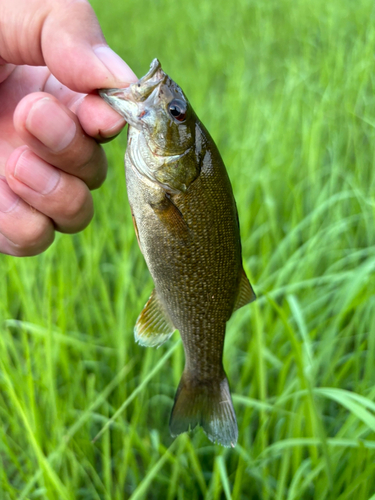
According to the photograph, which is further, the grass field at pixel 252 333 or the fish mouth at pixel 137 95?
the grass field at pixel 252 333

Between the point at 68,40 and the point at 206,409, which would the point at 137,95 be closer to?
the point at 68,40

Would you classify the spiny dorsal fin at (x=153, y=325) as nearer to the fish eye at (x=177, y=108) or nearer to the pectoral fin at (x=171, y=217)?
the pectoral fin at (x=171, y=217)

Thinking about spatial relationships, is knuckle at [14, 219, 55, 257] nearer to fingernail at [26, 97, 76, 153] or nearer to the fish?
fingernail at [26, 97, 76, 153]

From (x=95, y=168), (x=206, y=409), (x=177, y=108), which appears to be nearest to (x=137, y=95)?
(x=177, y=108)

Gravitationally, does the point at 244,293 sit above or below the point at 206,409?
above

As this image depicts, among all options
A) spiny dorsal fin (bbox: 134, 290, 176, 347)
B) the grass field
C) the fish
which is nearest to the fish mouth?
the fish

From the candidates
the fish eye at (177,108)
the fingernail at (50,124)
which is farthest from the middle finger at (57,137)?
the fish eye at (177,108)

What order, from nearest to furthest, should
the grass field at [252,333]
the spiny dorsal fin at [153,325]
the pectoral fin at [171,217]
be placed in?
the pectoral fin at [171,217], the spiny dorsal fin at [153,325], the grass field at [252,333]
